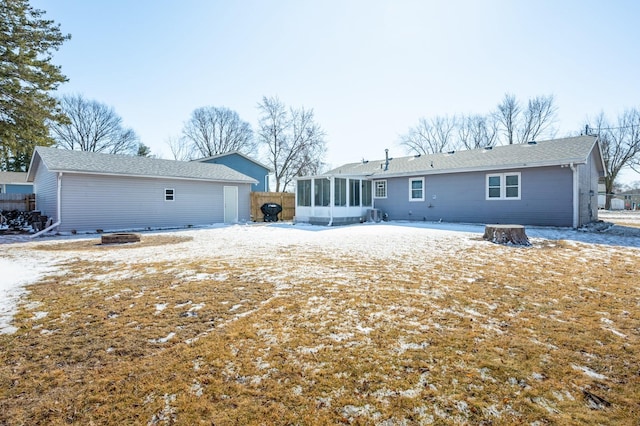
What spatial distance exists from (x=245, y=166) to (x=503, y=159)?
18419 millimetres

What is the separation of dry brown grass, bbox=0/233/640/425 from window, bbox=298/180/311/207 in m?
11.8

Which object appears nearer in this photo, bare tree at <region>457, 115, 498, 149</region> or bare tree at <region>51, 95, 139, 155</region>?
bare tree at <region>51, 95, 139, 155</region>

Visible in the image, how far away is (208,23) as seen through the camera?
11820 millimetres

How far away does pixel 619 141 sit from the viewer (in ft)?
113

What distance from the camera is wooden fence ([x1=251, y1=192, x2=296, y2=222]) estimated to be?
1972 cm

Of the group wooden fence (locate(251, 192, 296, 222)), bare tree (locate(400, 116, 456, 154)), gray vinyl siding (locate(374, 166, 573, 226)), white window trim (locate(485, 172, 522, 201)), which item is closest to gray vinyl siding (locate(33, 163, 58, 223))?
wooden fence (locate(251, 192, 296, 222))

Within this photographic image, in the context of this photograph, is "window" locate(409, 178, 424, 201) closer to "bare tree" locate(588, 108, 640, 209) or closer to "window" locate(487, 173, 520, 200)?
A: "window" locate(487, 173, 520, 200)

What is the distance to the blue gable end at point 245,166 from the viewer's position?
83.3 ft

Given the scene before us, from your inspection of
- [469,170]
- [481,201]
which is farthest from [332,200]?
[481,201]

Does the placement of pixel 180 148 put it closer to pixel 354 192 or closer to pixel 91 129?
pixel 91 129

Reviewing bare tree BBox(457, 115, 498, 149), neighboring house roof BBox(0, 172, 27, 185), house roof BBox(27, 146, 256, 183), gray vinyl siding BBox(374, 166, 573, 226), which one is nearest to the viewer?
gray vinyl siding BBox(374, 166, 573, 226)

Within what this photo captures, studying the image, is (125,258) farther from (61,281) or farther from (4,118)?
(4,118)

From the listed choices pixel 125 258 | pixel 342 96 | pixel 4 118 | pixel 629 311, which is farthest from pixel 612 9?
pixel 4 118

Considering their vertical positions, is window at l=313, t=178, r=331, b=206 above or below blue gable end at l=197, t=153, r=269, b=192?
below
